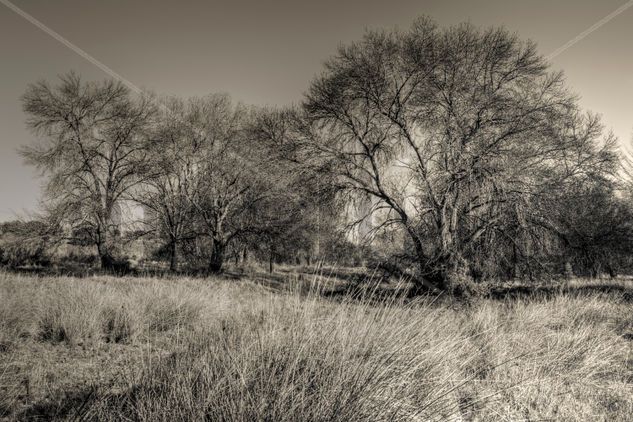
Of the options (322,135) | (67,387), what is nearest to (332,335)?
(67,387)

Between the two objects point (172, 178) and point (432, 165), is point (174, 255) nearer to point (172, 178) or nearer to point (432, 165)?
point (172, 178)

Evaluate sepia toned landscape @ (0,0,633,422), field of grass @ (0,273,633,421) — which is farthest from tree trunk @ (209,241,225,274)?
field of grass @ (0,273,633,421)

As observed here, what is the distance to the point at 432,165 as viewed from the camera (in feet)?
28.4

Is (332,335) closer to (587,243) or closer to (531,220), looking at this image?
(531,220)

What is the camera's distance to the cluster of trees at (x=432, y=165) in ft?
27.7

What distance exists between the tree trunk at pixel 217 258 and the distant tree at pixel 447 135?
7397mm

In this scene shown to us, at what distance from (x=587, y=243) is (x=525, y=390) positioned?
11014 millimetres

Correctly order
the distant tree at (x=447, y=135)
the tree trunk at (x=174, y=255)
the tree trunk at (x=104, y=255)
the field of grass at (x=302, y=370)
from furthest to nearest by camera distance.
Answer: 1. the tree trunk at (x=174, y=255)
2. the tree trunk at (x=104, y=255)
3. the distant tree at (x=447, y=135)
4. the field of grass at (x=302, y=370)

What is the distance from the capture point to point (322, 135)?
10.7 metres

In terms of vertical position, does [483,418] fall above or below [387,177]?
below

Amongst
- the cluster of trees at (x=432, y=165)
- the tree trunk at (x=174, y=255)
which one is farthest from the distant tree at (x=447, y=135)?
the tree trunk at (x=174, y=255)

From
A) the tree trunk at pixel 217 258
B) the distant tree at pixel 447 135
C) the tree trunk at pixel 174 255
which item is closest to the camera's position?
the distant tree at pixel 447 135

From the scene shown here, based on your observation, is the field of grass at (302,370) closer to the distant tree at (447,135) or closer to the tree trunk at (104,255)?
the distant tree at (447,135)

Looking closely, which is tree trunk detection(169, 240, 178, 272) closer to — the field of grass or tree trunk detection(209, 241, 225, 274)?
Answer: tree trunk detection(209, 241, 225, 274)
